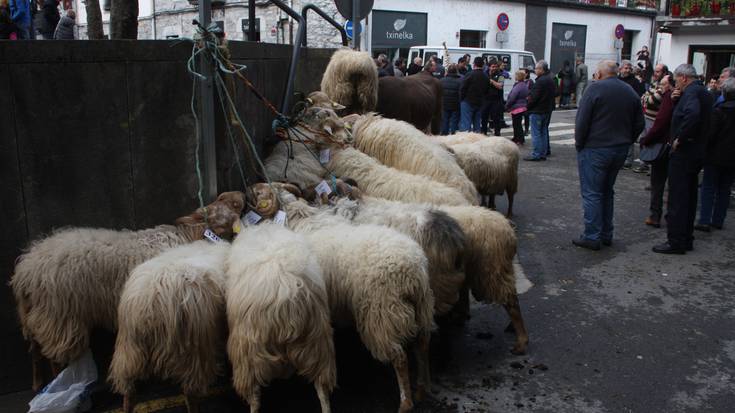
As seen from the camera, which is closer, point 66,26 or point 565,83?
point 66,26

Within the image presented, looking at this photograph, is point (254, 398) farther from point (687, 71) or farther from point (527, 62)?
point (527, 62)

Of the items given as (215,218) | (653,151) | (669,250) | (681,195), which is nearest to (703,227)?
(653,151)

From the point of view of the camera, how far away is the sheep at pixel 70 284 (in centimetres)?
338

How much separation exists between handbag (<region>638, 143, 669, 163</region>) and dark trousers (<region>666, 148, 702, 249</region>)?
0.97 metres

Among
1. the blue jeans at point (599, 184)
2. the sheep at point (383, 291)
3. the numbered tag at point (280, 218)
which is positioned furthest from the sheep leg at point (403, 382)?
the blue jeans at point (599, 184)

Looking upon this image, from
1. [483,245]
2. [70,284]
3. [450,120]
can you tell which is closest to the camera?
[70,284]

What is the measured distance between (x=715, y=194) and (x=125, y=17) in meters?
7.79

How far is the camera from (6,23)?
9758 millimetres

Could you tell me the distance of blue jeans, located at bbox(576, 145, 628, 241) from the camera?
22.6 ft

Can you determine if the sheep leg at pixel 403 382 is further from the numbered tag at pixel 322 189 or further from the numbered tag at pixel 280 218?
the numbered tag at pixel 322 189

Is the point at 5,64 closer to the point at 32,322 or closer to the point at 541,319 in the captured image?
the point at 32,322

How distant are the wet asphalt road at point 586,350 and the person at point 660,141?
1.06 m

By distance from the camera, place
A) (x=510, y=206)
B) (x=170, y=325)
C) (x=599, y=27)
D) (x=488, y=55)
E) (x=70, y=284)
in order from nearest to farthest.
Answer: (x=170, y=325), (x=70, y=284), (x=510, y=206), (x=488, y=55), (x=599, y=27)

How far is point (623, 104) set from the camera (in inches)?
268
